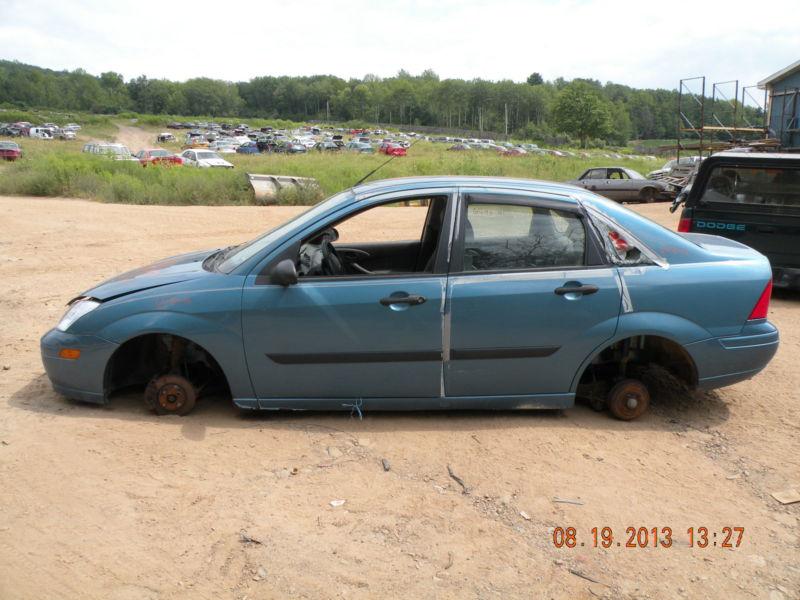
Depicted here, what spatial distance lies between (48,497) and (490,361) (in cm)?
262

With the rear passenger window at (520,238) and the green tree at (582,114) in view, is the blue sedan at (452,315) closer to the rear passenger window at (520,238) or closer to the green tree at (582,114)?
the rear passenger window at (520,238)

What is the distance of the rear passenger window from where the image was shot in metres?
4.48

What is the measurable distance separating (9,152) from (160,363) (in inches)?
1519

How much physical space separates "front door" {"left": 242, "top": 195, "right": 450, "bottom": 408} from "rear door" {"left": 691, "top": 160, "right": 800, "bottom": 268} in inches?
214

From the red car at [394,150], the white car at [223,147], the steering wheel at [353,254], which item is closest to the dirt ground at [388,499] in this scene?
the steering wheel at [353,254]

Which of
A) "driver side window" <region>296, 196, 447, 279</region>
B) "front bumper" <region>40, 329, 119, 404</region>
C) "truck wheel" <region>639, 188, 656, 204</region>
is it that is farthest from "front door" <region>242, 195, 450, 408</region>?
"truck wheel" <region>639, 188, 656, 204</region>

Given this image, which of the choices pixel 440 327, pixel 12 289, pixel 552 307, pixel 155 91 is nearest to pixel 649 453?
pixel 552 307

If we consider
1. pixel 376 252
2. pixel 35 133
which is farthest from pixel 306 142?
pixel 376 252

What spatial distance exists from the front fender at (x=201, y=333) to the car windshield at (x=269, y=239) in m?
0.41

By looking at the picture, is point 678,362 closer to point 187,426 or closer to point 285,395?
point 285,395

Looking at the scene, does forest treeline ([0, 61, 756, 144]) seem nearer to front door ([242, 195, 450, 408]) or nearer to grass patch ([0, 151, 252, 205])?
grass patch ([0, 151, 252, 205])

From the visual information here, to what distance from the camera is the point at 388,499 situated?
3676mm

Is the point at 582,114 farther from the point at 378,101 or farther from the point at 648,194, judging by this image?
the point at 648,194

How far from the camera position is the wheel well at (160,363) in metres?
4.66
